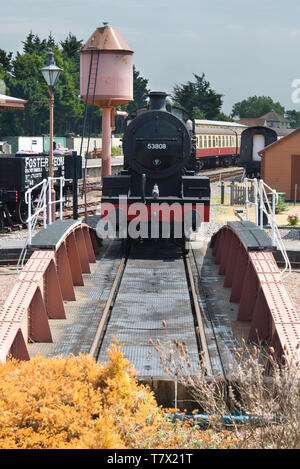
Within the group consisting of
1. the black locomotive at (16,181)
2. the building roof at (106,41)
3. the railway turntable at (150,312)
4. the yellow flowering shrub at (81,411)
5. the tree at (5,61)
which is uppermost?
the tree at (5,61)

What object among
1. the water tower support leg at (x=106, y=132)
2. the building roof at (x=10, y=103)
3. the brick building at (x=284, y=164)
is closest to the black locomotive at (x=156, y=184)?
the water tower support leg at (x=106, y=132)

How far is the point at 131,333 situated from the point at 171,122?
6.87 metres

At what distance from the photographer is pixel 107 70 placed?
25562 mm

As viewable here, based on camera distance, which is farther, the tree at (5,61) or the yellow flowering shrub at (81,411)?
the tree at (5,61)

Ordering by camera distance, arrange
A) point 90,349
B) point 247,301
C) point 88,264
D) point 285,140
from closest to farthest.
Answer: point 90,349, point 247,301, point 88,264, point 285,140

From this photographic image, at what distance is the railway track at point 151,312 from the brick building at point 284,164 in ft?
64.7

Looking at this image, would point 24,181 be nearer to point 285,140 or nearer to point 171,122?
point 171,122

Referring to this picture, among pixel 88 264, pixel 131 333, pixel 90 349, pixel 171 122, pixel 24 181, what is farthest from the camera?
pixel 24 181

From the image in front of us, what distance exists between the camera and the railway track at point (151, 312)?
863 cm

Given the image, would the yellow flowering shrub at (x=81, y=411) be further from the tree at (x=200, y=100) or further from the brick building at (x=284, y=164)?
the tree at (x=200, y=100)

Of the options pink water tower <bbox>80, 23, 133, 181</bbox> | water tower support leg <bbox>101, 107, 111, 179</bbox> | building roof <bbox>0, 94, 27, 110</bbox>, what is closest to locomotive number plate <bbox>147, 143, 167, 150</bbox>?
pink water tower <bbox>80, 23, 133, 181</bbox>

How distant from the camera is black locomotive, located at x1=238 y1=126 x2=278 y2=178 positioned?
4150 centimetres

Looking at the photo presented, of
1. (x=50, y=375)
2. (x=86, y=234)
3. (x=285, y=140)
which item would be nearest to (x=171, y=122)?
(x=86, y=234)

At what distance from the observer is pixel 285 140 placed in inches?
1310
